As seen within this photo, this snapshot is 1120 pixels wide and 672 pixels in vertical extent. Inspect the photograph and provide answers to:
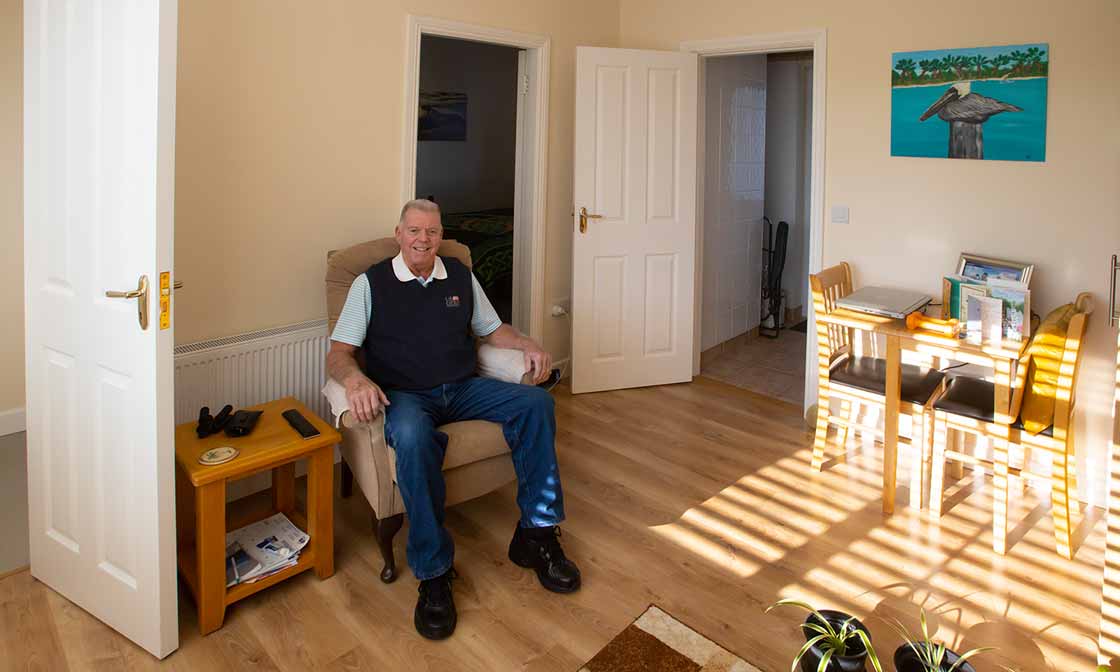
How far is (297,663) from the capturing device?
2152mm

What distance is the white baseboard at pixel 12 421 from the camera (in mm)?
3775

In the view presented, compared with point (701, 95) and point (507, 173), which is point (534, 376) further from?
point (507, 173)

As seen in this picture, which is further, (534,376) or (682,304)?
(682,304)

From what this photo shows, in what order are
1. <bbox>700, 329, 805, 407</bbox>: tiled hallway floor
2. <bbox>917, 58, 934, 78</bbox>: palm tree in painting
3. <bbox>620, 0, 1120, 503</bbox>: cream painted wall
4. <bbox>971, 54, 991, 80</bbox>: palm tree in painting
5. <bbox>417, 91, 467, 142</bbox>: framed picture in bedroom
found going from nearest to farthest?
1. <bbox>620, 0, 1120, 503</bbox>: cream painted wall
2. <bbox>971, 54, 991, 80</bbox>: palm tree in painting
3. <bbox>917, 58, 934, 78</bbox>: palm tree in painting
4. <bbox>700, 329, 805, 407</bbox>: tiled hallway floor
5. <bbox>417, 91, 467, 142</bbox>: framed picture in bedroom

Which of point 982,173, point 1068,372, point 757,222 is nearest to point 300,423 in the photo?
point 1068,372

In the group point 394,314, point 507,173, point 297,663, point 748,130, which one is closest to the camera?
point 297,663

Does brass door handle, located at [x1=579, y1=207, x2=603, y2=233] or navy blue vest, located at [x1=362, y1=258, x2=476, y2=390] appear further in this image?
brass door handle, located at [x1=579, y1=207, x2=603, y2=233]

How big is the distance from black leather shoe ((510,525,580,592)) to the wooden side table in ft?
2.11

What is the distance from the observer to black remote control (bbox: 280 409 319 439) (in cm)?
250

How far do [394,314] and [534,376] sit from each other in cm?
58

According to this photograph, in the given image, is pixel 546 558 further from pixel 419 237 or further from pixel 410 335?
pixel 419 237

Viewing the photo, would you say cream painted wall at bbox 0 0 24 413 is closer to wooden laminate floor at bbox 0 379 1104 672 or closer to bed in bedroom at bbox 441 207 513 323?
wooden laminate floor at bbox 0 379 1104 672

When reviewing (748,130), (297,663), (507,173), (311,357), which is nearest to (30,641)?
(297,663)

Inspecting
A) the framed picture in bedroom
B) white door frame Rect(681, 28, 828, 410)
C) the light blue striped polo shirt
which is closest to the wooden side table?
the light blue striped polo shirt
